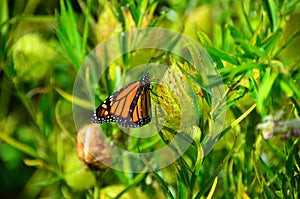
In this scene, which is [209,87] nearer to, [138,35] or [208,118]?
[208,118]

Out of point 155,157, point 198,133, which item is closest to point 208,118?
point 198,133

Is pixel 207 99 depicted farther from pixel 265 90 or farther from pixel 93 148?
pixel 93 148

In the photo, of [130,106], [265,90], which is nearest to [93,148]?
[130,106]

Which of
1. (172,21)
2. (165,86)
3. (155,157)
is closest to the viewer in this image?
(165,86)

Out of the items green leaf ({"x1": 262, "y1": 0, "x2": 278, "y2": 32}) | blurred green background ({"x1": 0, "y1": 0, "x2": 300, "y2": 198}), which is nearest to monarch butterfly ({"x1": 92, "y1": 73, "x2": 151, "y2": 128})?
blurred green background ({"x1": 0, "y1": 0, "x2": 300, "y2": 198})

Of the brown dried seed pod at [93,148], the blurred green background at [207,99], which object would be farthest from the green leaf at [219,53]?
the brown dried seed pod at [93,148]

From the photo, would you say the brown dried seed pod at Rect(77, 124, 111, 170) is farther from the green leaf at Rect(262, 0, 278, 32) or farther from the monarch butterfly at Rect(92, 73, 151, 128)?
the green leaf at Rect(262, 0, 278, 32)

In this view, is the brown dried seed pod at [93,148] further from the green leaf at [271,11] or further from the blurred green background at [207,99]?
the green leaf at [271,11]
